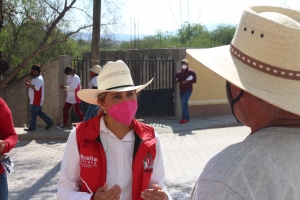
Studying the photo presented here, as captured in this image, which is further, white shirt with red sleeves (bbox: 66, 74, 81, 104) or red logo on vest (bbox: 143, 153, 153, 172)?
white shirt with red sleeves (bbox: 66, 74, 81, 104)

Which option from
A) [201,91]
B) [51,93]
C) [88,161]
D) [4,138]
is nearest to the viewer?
[88,161]

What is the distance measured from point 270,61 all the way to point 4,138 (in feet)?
9.26

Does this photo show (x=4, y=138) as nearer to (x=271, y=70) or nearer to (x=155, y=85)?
(x=271, y=70)

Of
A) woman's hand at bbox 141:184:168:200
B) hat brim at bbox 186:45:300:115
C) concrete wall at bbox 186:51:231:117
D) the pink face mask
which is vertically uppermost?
hat brim at bbox 186:45:300:115

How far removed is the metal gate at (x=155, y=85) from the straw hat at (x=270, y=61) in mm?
11963

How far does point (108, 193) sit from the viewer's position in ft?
8.77

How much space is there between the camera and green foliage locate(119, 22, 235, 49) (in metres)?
27.8

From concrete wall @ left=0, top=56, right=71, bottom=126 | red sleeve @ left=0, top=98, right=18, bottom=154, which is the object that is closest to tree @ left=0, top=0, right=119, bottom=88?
concrete wall @ left=0, top=56, right=71, bottom=126

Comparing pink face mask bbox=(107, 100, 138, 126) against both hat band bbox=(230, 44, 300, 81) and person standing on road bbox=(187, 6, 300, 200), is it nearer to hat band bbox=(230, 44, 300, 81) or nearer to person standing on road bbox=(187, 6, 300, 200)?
person standing on road bbox=(187, 6, 300, 200)

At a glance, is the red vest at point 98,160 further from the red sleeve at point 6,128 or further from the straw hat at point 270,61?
the straw hat at point 270,61

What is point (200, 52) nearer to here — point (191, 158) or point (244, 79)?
point (244, 79)

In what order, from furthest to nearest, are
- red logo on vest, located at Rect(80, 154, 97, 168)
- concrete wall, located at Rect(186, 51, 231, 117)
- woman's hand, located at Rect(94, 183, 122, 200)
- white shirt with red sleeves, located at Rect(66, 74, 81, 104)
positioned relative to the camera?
concrete wall, located at Rect(186, 51, 231, 117) < white shirt with red sleeves, located at Rect(66, 74, 81, 104) < red logo on vest, located at Rect(80, 154, 97, 168) < woman's hand, located at Rect(94, 183, 122, 200)

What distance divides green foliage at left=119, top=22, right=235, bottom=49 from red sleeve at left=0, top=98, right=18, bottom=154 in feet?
68.9

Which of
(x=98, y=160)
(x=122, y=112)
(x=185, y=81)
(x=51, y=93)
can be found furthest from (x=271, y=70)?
(x=51, y=93)
